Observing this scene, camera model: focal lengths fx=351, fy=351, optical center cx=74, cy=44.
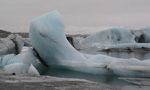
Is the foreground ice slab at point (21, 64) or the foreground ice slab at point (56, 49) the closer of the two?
the foreground ice slab at point (21, 64)

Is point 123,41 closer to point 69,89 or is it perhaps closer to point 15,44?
point 15,44

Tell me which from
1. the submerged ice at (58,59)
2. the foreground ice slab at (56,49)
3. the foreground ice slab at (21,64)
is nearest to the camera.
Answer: the foreground ice slab at (21,64)

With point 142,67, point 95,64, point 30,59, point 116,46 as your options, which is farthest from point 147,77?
point 116,46

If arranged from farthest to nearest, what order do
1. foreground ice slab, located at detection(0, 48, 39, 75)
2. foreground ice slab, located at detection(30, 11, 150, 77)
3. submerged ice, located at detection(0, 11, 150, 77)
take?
foreground ice slab, located at detection(30, 11, 150, 77) → submerged ice, located at detection(0, 11, 150, 77) → foreground ice slab, located at detection(0, 48, 39, 75)

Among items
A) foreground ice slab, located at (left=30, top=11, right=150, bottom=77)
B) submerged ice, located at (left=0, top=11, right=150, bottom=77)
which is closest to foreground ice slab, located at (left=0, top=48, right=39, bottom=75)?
submerged ice, located at (left=0, top=11, right=150, bottom=77)

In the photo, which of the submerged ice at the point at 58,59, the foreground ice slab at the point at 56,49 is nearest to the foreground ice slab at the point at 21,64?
the submerged ice at the point at 58,59

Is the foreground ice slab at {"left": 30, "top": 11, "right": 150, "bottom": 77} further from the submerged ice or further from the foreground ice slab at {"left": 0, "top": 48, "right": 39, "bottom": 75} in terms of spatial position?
the foreground ice slab at {"left": 0, "top": 48, "right": 39, "bottom": 75}

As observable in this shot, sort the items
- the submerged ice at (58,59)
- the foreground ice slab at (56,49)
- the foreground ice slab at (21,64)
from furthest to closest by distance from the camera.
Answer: the foreground ice slab at (56,49) < the submerged ice at (58,59) < the foreground ice slab at (21,64)

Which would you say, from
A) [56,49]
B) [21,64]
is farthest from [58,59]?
[21,64]

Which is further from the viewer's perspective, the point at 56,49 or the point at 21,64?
the point at 56,49

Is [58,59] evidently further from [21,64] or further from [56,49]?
[21,64]

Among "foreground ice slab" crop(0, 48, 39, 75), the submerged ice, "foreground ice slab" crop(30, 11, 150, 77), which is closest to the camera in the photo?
"foreground ice slab" crop(0, 48, 39, 75)

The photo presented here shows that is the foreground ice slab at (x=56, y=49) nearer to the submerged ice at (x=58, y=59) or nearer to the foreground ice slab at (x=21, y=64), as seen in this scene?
the submerged ice at (x=58, y=59)

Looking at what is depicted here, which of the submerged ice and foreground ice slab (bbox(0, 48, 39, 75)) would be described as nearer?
foreground ice slab (bbox(0, 48, 39, 75))
